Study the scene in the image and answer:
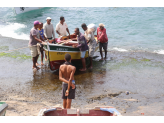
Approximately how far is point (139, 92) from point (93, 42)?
3.24m

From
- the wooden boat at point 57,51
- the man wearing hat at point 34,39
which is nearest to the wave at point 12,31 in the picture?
the man wearing hat at point 34,39

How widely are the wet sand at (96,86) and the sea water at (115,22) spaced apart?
3.73m

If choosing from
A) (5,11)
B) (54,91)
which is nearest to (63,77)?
(54,91)

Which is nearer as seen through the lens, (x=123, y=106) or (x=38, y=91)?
(x=123, y=106)

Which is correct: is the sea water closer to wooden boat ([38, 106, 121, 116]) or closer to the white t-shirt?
the white t-shirt

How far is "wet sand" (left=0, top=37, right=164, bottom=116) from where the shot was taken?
636cm

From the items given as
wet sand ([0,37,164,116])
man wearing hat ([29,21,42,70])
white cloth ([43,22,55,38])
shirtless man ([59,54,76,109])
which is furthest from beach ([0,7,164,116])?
white cloth ([43,22,55,38])

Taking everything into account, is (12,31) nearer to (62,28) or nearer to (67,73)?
(62,28)

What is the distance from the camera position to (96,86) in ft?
25.7

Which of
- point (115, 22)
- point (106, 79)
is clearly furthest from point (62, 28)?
point (115, 22)

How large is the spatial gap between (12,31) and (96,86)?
1225cm

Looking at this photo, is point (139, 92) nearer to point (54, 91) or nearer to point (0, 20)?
point (54, 91)

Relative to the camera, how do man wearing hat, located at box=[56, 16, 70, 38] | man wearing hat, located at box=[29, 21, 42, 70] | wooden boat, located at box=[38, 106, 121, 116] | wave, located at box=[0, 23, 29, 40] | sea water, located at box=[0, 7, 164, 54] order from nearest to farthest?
1. wooden boat, located at box=[38, 106, 121, 116]
2. man wearing hat, located at box=[29, 21, 42, 70]
3. man wearing hat, located at box=[56, 16, 70, 38]
4. sea water, located at box=[0, 7, 164, 54]
5. wave, located at box=[0, 23, 29, 40]

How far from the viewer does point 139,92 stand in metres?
7.38
